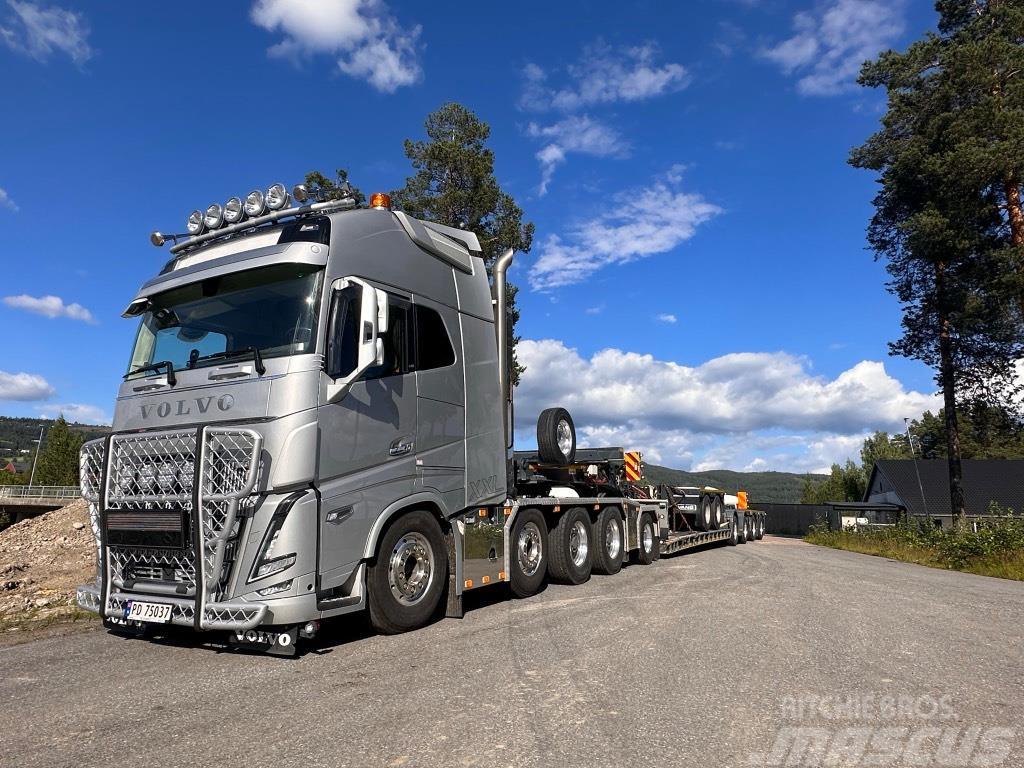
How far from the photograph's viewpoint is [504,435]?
26.1 ft

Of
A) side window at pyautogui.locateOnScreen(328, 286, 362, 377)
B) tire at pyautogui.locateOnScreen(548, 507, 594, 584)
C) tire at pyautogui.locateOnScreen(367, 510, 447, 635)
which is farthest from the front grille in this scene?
tire at pyautogui.locateOnScreen(548, 507, 594, 584)

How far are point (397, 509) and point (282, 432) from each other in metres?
1.37

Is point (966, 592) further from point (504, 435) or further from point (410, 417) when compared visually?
point (410, 417)

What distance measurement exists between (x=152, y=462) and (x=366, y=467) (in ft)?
5.48

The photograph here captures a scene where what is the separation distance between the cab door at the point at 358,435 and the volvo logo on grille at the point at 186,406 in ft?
2.49

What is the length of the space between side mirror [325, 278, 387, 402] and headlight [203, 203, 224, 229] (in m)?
1.95

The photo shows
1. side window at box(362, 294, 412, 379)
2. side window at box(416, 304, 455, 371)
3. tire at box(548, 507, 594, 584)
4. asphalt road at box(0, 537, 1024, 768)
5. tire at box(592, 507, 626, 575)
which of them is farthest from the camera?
tire at box(592, 507, 626, 575)

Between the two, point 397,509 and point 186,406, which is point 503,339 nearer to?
point 397,509

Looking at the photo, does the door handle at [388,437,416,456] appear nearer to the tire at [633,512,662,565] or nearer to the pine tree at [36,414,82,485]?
the tire at [633,512,662,565]

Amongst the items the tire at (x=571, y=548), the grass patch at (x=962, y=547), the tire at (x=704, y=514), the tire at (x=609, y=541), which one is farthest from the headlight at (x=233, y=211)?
the grass patch at (x=962, y=547)

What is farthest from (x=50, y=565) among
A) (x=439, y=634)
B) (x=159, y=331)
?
(x=439, y=634)

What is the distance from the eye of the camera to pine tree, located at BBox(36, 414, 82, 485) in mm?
72438

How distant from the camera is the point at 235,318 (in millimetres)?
5754

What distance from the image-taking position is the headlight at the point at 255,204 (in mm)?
6383
